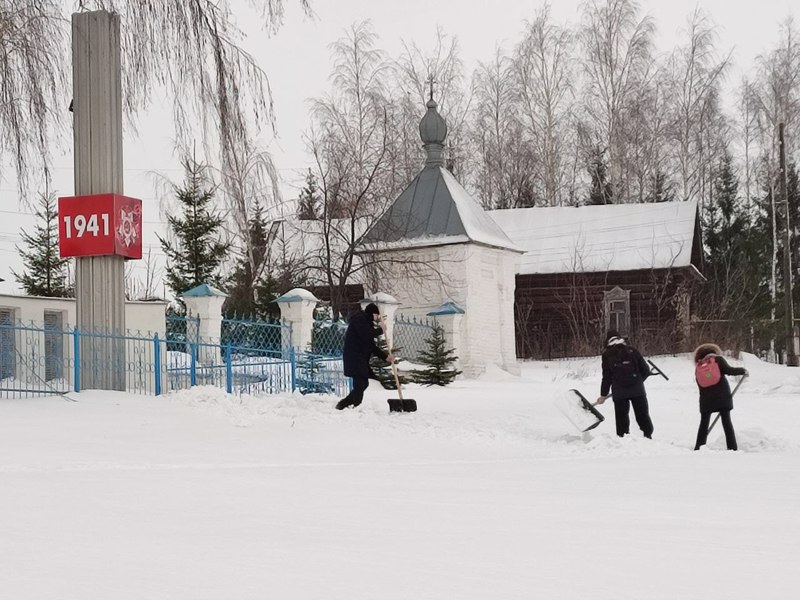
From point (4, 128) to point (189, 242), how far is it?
1031 inches

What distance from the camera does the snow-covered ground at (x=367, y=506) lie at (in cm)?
437

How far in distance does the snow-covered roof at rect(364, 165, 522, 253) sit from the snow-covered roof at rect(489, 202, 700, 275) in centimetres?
824

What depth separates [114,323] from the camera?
1405cm

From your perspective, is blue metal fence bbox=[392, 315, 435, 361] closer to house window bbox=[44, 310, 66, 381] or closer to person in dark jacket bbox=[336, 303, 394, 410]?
house window bbox=[44, 310, 66, 381]

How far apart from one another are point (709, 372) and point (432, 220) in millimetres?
18518

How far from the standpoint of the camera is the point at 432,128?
3105cm

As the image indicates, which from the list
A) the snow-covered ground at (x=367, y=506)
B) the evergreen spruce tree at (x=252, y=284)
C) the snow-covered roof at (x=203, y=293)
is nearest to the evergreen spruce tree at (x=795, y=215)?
the evergreen spruce tree at (x=252, y=284)

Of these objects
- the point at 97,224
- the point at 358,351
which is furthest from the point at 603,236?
the point at 97,224

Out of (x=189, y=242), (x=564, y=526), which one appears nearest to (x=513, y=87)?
(x=189, y=242)

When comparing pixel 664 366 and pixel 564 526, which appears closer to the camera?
pixel 564 526

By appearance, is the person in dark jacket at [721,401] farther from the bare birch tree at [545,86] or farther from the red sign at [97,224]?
the bare birch tree at [545,86]

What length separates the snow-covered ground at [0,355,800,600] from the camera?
14.3 ft

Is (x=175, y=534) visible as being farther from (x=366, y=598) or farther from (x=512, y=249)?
(x=512, y=249)

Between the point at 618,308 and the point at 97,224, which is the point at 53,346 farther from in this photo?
the point at 618,308
